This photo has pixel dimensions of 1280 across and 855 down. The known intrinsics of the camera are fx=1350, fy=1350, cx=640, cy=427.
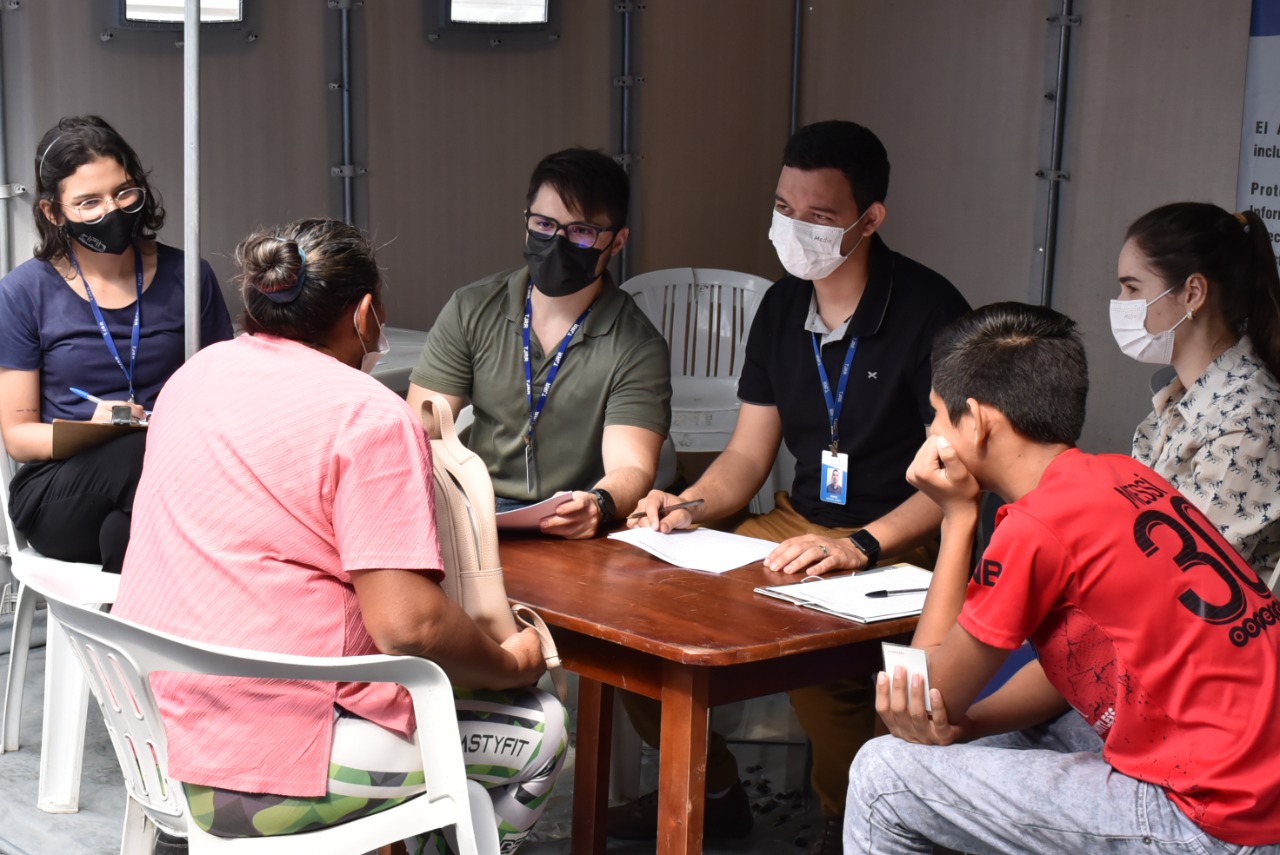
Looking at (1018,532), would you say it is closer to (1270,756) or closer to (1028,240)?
(1270,756)

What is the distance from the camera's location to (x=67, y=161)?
3.13 metres

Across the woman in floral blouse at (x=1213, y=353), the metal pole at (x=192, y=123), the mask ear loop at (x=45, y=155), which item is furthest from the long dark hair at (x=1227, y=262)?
the mask ear loop at (x=45, y=155)

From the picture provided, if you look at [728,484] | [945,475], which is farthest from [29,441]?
[945,475]

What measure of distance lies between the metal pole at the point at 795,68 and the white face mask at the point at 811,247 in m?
3.54

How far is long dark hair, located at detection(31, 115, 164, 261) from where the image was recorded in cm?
314

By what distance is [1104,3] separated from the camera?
5.02m

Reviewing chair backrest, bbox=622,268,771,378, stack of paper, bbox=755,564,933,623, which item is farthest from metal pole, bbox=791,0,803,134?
stack of paper, bbox=755,564,933,623

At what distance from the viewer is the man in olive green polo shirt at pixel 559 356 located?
9.95 feet

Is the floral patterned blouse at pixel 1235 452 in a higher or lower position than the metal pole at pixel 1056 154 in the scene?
lower

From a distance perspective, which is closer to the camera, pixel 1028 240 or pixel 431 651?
pixel 431 651

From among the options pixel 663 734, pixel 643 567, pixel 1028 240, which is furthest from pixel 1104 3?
pixel 663 734

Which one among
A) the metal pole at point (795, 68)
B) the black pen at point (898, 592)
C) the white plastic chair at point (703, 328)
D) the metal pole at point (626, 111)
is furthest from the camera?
the metal pole at point (795, 68)

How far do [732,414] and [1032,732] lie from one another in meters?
2.58

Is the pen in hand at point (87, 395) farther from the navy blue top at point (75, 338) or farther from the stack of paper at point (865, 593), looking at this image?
the stack of paper at point (865, 593)
